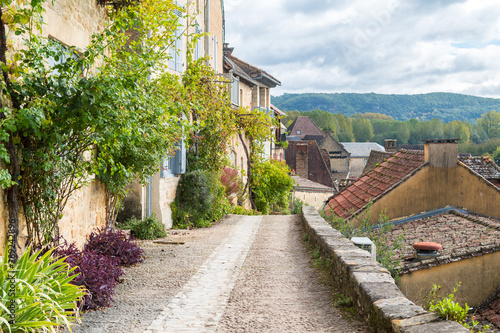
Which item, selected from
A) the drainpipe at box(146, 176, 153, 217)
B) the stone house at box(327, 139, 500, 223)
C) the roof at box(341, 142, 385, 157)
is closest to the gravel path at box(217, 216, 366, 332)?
the drainpipe at box(146, 176, 153, 217)

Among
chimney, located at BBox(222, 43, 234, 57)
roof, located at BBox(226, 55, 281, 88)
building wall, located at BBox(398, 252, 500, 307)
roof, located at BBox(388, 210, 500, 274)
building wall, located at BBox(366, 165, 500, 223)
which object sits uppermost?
chimney, located at BBox(222, 43, 234, 57)

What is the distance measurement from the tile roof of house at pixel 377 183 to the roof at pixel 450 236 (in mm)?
1165

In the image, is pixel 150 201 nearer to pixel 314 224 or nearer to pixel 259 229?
pixel 259 229

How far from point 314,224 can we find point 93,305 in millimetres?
4918

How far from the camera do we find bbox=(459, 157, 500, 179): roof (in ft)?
47.0

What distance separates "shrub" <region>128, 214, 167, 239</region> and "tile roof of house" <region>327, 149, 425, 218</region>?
4.32 meters

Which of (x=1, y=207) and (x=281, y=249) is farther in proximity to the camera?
(x=281, y=249)

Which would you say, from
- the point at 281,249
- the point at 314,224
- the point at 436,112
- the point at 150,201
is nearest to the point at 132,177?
the point at 150,201

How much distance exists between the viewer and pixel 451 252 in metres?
7.89

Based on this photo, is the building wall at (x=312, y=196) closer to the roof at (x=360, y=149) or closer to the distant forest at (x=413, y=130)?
the roof at (x=360, y=149)

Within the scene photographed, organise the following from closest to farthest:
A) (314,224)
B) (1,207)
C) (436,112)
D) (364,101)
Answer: (1,207) < (314,224) < (436,112) < (364,101)

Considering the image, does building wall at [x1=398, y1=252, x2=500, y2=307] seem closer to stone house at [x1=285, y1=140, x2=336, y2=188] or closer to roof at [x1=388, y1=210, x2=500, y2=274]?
roof at [x1=388, y1=210, x2=500, y2=274]

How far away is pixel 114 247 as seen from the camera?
650 cm

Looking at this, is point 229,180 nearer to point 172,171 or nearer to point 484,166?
point 172,171
